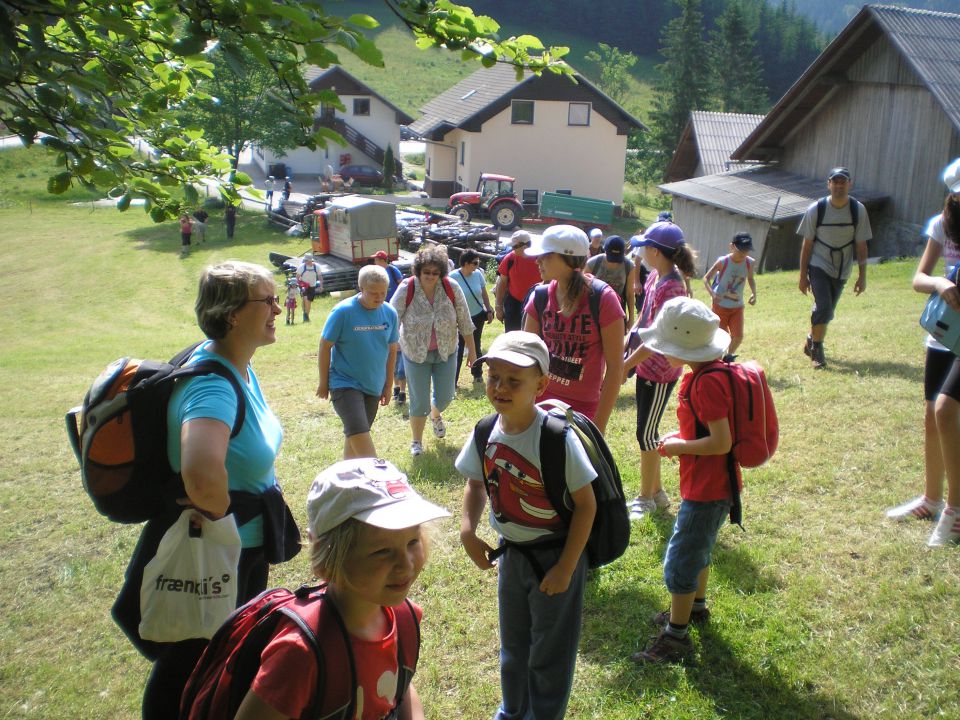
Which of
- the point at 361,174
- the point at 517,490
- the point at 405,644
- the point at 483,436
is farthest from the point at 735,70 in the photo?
the point at 405,644

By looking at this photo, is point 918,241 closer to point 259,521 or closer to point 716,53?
point 259,521

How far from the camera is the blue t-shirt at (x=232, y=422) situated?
2566mm

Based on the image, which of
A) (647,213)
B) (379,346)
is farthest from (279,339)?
(647,213)

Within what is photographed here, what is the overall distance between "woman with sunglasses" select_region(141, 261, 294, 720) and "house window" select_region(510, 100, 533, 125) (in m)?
39.8

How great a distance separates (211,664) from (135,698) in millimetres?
2326

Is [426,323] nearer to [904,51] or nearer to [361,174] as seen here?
[904,51]

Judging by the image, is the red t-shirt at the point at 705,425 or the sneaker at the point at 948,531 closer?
the red t-shirt at the point at 705,425

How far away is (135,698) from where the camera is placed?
3.86m

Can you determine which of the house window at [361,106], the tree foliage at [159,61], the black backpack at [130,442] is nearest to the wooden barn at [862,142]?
the tree foliage at [159,61]

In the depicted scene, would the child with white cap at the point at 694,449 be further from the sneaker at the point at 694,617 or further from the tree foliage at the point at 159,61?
the tree foliage at the point at 159,61

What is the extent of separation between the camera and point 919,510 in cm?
461

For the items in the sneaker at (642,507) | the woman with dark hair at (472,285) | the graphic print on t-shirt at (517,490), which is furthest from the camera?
the woman with dark hair at (472,285)

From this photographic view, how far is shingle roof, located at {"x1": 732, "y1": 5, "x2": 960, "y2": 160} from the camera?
57.5 feet

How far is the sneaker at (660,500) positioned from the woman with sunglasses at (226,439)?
2890mm
